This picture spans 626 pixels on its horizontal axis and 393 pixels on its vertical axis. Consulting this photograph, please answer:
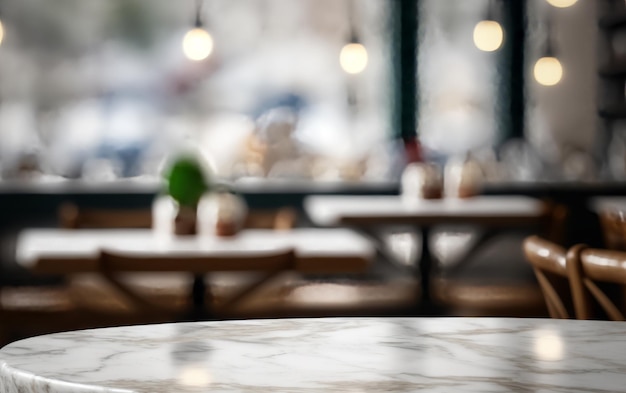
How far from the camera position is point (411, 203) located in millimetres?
5148

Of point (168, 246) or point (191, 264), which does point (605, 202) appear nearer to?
point (168, 246)

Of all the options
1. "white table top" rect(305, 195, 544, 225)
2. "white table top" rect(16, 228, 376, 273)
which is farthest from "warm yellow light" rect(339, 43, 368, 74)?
"white table top" rect(16, 228, 376, 273)

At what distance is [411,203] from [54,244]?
6.69 ft

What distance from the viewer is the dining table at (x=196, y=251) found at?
3.23 metres

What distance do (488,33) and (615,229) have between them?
3913 millimetres

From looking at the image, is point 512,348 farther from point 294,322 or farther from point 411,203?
point 411,203

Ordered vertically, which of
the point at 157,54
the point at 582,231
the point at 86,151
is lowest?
the point at 582,231

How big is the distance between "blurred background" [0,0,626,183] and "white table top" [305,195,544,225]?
1.95 meters

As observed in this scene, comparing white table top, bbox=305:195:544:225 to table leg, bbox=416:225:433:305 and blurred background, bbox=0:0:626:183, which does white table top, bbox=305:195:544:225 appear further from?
blurred background, bbox=0:0:626:183

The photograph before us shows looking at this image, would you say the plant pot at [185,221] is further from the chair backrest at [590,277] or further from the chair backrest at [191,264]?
the chair backrest at [590,277]

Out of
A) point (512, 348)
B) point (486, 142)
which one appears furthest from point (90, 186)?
point (512, 348)

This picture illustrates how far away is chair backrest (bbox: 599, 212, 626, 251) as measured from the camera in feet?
10.9

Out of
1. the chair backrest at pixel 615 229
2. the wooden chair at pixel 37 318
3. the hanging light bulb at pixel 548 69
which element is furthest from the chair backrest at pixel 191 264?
the hanging light bulb at pixel 548 69

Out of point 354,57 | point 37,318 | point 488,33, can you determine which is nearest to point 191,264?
point 37,318
